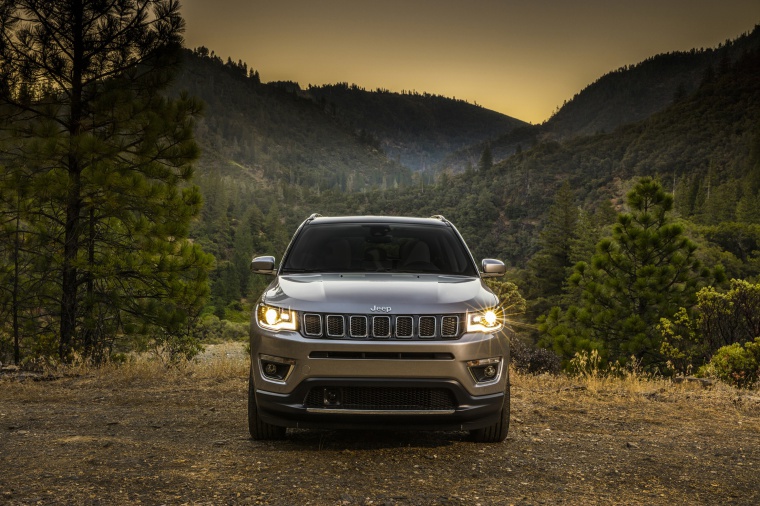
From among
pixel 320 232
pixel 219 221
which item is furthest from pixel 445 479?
pixel 219 221

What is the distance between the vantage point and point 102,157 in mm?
12930

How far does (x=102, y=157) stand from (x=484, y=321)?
34.9ft

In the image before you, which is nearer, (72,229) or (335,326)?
(335,326)

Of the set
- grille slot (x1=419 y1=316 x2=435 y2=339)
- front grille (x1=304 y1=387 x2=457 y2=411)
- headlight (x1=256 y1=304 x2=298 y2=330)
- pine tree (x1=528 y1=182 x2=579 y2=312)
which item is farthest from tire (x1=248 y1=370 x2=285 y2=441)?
pine tree (x1=528 y1=182 x2=579 y2=312)

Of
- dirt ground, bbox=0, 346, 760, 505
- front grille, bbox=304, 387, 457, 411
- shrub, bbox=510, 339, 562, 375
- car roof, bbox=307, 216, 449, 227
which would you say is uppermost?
car roof, bbox=307, 216, 449, 227

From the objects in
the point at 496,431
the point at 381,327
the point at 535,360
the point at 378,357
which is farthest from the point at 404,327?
the point at 535,360

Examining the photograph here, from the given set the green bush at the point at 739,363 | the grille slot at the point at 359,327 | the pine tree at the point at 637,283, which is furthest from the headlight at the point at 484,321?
the pine tree at the point at 637,283

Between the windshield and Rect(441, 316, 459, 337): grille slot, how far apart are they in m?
1.15

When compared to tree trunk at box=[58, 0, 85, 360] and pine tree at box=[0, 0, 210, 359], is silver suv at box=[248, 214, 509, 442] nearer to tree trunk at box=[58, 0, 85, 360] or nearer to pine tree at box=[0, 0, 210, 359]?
pine tree at box=[0, 0, 210, 359]

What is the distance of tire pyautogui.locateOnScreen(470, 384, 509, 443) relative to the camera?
5.01 m

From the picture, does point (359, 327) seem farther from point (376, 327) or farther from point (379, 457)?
point (379, 457)

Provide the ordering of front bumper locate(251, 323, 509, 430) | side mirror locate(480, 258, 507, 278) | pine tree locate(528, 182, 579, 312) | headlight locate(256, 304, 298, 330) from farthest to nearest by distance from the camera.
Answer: pine tree locate(528, 182, 579, 312), side mirror locate(480, 258, 507, 278), headlight locate(256, 304, 298, 330), front bumper locate(251, 323, 509, 430)

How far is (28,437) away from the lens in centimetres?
532

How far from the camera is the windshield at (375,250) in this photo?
5.78m
